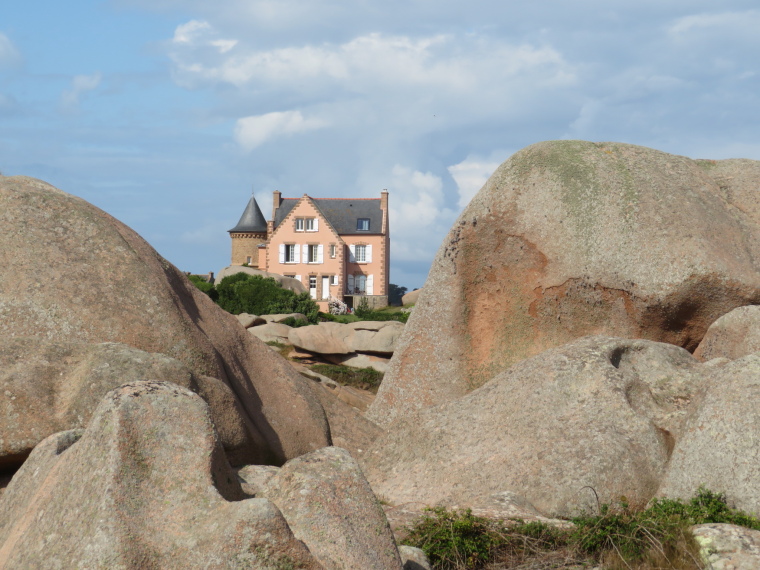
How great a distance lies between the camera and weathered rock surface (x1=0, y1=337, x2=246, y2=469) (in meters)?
5.76

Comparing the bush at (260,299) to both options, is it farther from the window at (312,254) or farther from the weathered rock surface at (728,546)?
the weathered rock surface at (728,546)

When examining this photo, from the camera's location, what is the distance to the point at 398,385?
11367mm

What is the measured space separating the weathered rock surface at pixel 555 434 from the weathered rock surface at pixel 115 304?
941 millimetres

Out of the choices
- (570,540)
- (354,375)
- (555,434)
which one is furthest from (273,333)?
(570,540)

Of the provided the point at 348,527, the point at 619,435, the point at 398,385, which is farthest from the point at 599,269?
the point at 348,527

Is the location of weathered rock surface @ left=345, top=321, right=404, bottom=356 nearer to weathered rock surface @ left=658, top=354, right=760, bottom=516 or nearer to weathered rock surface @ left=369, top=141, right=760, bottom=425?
weathered rock surface @ left=369, top=141, right=760, bottom=425

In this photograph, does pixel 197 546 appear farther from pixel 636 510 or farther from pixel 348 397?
pixel 348 397

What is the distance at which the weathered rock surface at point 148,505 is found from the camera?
3.62 m

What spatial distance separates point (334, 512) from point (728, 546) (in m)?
2.53

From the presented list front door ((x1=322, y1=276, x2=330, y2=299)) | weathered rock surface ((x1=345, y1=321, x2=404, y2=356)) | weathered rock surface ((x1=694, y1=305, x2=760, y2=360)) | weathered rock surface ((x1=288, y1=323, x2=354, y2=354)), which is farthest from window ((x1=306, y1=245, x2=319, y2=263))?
weathered rock surface ((x1=694, y1=305, x2=760, y2=360))

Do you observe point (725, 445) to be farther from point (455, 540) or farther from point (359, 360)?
point (359, 360)

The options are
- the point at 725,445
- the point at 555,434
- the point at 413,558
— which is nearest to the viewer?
the point at 413,558

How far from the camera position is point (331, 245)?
197ft

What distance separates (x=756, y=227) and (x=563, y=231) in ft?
7.37
